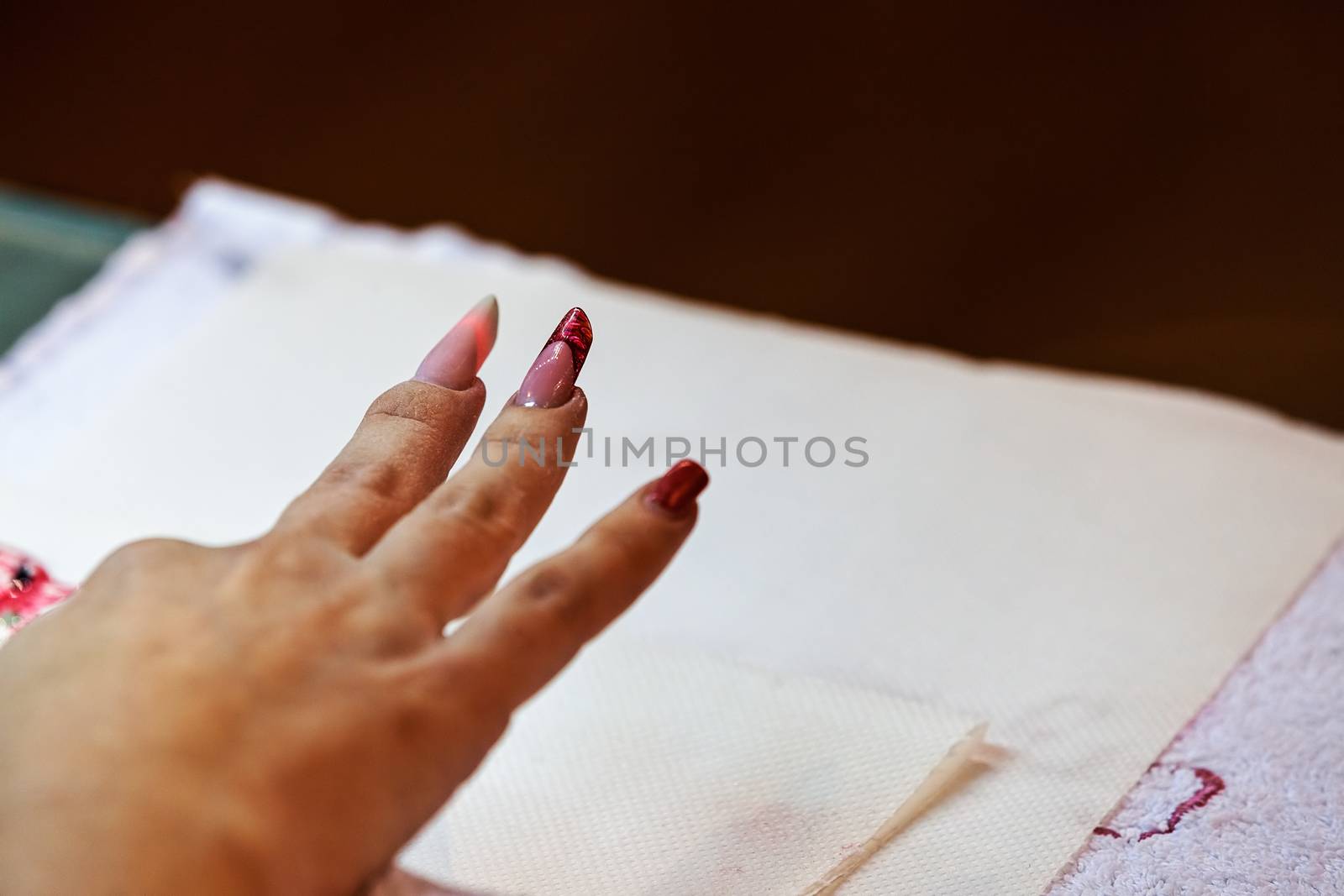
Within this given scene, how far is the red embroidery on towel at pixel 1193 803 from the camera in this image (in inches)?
28.1

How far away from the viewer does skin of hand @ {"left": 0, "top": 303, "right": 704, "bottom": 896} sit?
0.47 metres

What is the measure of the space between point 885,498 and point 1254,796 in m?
0.33

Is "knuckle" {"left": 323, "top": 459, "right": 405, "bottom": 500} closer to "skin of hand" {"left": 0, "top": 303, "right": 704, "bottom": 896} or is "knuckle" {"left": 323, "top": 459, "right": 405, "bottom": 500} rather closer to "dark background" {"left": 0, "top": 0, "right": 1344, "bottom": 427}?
"skin of hand" {"left": 0, "top": 303, "right": 704, "bottom": 896}

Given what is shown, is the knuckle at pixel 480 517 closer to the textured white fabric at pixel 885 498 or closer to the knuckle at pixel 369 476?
the knuckle at pixel 369 476

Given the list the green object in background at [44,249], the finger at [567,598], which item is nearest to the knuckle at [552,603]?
the finger at [567,598]

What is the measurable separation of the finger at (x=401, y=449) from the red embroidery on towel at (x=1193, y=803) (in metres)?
0.41

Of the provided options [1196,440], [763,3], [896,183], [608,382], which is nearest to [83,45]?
[763,3]

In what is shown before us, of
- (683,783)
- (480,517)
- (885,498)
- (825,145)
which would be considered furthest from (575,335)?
(825,145)

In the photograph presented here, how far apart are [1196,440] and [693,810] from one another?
21.0 inches

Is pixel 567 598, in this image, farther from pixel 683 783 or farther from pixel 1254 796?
pixel 1254 796

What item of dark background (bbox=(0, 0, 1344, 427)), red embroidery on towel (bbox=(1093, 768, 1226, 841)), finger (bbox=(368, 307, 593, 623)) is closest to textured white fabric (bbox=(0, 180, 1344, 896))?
red embroidery on towel (bbox=(1093, 768, 1226, 841))

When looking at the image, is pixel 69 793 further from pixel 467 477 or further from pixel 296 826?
pixel 467 477

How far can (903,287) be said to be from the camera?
1759 mm

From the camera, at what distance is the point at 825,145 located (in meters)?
1.98
